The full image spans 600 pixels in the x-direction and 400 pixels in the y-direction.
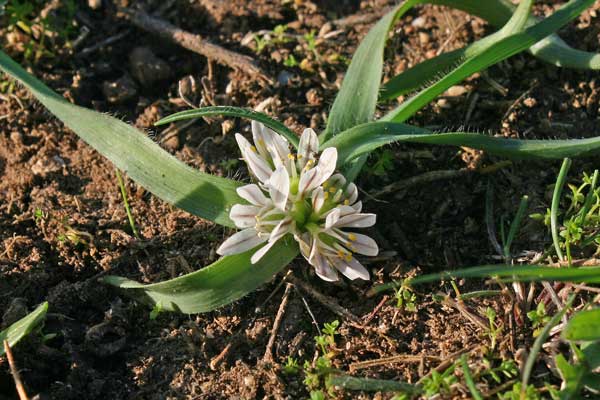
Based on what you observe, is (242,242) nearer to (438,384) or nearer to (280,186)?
(280,186)

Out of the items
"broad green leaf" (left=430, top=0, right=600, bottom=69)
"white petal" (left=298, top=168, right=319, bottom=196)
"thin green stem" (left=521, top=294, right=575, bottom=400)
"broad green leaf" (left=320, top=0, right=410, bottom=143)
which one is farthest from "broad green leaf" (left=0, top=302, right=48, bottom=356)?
"broad green leaf" (left=430, top=0, right=600, bottom=69)

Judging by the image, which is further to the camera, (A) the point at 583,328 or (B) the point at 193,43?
(B) the point at 193,43

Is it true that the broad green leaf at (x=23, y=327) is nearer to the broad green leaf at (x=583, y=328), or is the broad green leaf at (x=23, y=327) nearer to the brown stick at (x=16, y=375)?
the brown stick at (x=16, y=375)

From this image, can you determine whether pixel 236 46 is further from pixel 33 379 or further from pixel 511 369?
pixel 511 369

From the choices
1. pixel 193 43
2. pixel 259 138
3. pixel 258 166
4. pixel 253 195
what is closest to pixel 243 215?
pixel 253 195

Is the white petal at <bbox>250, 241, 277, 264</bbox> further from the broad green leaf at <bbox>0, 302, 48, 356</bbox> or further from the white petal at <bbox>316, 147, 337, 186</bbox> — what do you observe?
the broad green leaf at <bbox>0, 302, 48, 356</bbox>

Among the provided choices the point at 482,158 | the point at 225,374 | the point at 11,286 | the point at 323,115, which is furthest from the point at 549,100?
the point at 11,286

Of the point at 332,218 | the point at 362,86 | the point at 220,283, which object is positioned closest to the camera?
the point at 332,218
